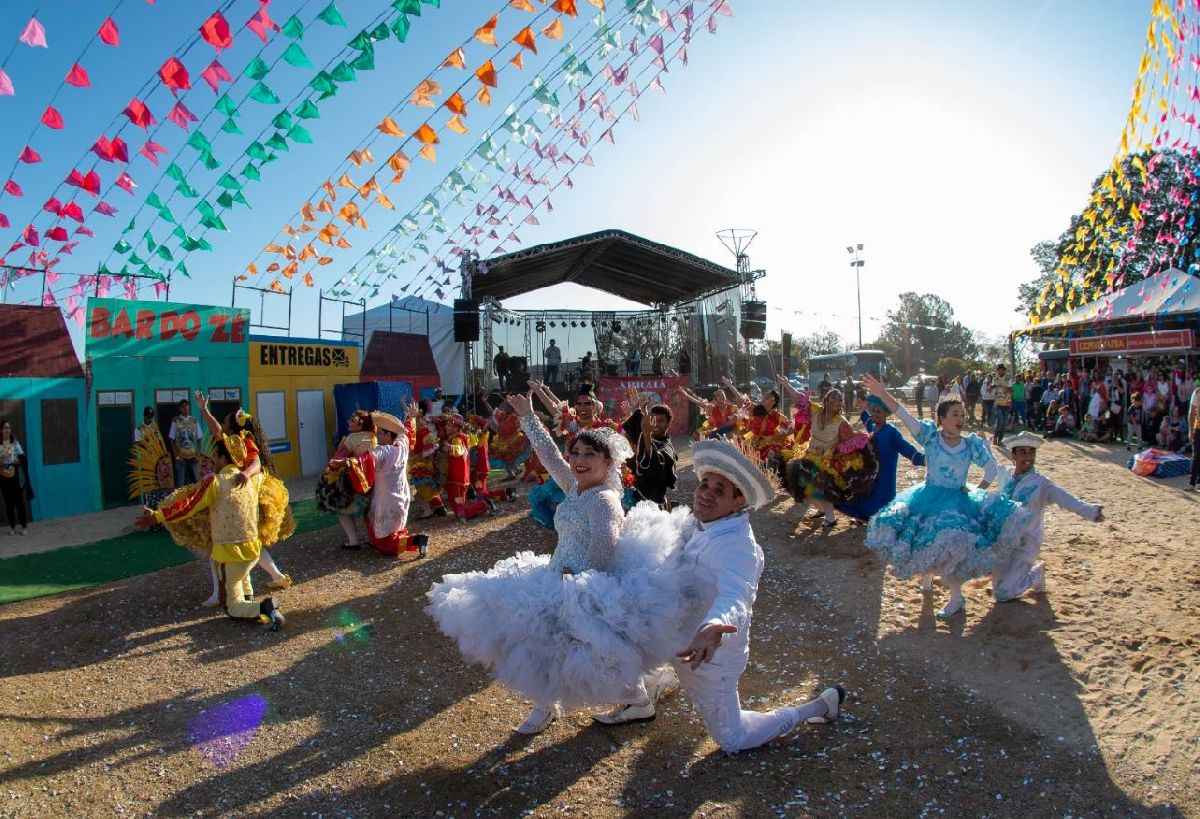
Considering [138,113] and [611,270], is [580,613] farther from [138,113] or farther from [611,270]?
[611,270]

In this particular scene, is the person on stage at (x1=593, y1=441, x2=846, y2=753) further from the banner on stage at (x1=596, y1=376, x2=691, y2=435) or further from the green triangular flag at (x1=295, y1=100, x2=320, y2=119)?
the banner on stage at (x1=596, y1=376, x2=691, y2=435)

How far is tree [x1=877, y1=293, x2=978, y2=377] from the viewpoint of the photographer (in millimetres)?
66750

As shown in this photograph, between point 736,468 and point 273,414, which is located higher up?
point 273,414

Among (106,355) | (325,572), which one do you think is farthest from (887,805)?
(106,355)

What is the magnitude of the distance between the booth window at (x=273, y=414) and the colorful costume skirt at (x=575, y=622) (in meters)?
11.9

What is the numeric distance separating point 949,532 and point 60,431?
39.2 feet

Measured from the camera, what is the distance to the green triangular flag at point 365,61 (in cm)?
633

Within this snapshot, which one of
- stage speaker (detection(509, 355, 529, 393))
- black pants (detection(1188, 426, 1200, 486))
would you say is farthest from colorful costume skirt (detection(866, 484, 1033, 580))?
stage speaker (detection(509, 355, 529, 393))

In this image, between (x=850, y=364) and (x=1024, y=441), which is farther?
(x=850, y=364)

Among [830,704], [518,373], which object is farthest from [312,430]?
[830,704]

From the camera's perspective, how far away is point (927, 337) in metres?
68.5

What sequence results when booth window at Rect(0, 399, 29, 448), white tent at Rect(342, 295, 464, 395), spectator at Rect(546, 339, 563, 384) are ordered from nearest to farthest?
booth window at Rect(0, 399, 29, 448), spectator at Rect(546, 339, 563, 384), white tent at Rect(342, 295, 464, 395)

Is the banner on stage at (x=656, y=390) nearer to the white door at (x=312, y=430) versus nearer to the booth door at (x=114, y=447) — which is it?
the white door at (x=312, y=430)

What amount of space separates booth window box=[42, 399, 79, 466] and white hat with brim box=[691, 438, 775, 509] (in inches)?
445
